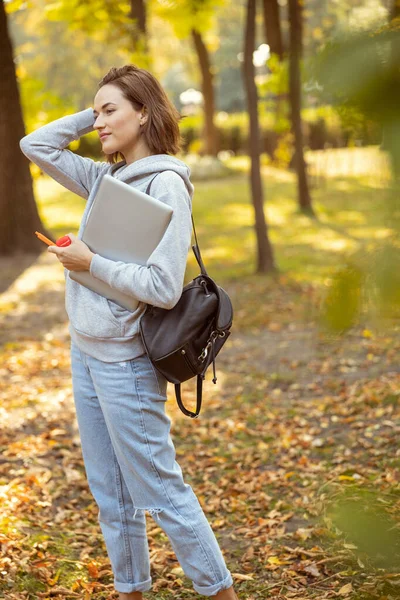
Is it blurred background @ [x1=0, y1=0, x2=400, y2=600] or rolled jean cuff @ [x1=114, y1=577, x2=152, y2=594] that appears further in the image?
rolled jean cuff @ [x1=114, y1=577, x2=152, y2=594]

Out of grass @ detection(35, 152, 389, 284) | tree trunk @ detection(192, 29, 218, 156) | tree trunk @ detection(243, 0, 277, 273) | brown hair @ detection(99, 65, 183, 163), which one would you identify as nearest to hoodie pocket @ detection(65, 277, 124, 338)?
brown hair @ detection(99, 65, 183, 163)

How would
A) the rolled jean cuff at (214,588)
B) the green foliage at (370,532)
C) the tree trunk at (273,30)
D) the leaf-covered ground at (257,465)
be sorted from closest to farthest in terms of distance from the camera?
the green foliage at (370,532), the leaf-covered ground at (257,465), the rolled jean cuff at (214,588), the tree trunk at (273,30)

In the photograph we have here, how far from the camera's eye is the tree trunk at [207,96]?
61.1ft

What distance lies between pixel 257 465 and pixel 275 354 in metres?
2.32

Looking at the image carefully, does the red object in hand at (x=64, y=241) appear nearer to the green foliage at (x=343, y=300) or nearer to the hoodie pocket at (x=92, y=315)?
the hoodie pocket at (x=92, y=315)

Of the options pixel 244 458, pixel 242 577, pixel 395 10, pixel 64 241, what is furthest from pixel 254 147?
pixel 395 10

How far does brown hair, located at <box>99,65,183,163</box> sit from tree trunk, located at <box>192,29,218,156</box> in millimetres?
16548

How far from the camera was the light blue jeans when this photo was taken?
87.7 inches

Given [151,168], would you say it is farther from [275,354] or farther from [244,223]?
[244,223]

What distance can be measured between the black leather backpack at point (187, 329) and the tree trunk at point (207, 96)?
663 inches

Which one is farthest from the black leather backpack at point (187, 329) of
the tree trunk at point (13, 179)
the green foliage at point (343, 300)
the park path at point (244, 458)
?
the tree trunk at point (13, 179)

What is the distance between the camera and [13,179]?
10195 millimetres

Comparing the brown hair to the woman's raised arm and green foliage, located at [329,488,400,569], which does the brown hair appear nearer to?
the woman's raised arm

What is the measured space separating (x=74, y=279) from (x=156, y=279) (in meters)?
0.29
